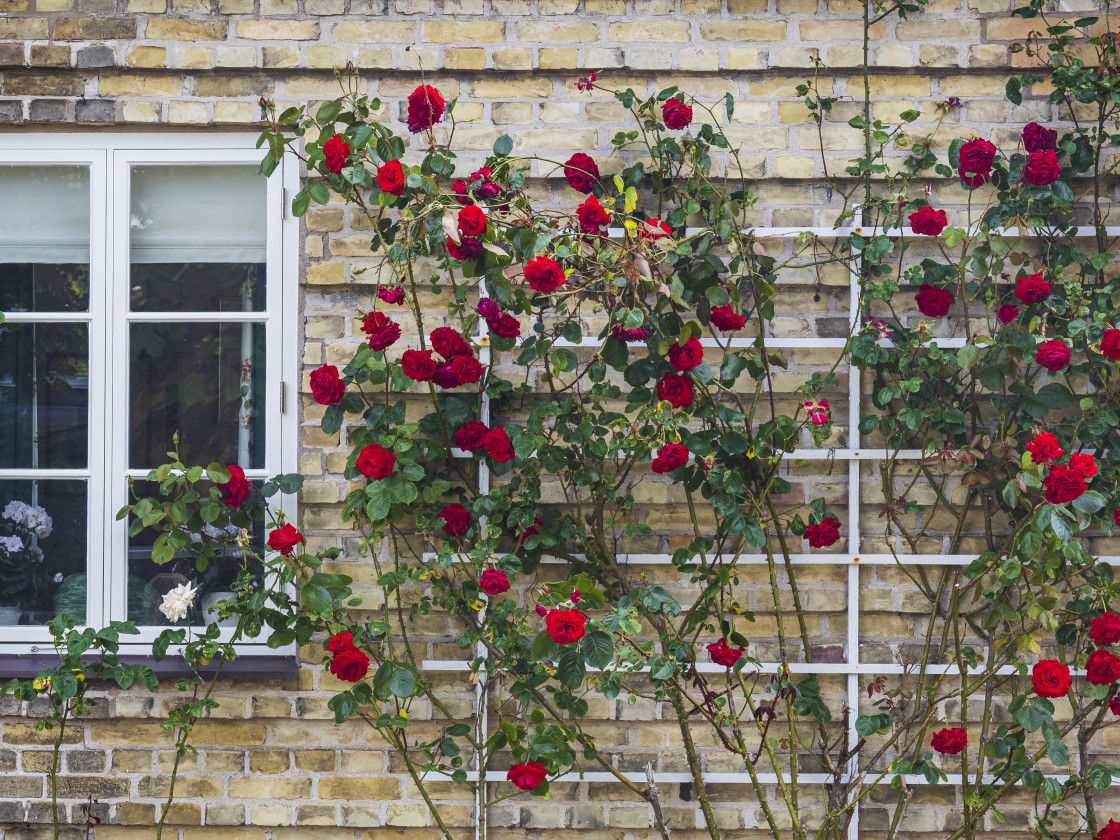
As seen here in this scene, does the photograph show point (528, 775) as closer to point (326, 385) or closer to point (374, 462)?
point (374, 462)

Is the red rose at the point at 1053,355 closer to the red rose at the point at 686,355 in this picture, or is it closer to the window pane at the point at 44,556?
the red rose at the point at 686,355

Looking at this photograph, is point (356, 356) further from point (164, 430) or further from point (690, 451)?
point (690, 451)

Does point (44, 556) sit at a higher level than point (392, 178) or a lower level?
lower

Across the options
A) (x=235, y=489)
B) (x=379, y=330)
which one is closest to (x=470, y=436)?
(x=379, y=330)

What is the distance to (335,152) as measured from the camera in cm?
207

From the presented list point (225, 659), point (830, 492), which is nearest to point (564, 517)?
point (830, 492)

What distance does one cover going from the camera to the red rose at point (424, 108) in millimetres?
2107

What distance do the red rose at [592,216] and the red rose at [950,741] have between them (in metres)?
1.48

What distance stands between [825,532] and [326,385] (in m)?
1.28

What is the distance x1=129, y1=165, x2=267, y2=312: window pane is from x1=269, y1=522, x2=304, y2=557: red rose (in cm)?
64

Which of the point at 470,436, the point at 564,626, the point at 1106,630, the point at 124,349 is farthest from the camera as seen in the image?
the point at 124,349

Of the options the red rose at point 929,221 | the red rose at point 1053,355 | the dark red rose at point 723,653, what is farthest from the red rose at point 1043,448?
the dark red rose at point 723,653

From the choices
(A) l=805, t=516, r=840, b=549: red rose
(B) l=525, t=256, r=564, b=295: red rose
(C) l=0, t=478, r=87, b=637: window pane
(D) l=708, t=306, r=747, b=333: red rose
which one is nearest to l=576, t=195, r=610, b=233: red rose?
(B) l=525, t=256, r=564, b=295: red rose

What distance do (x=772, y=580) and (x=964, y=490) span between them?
582 mm
